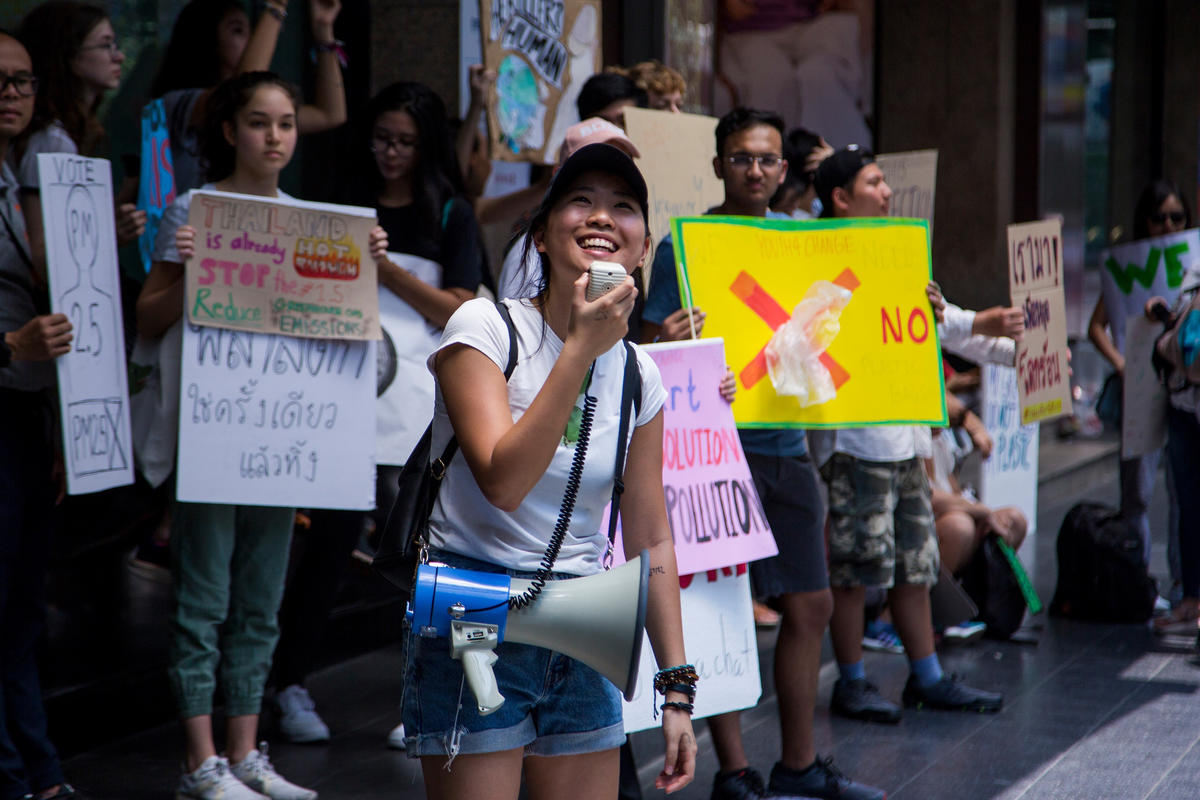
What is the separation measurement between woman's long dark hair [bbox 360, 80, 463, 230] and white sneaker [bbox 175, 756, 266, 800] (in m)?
1.73

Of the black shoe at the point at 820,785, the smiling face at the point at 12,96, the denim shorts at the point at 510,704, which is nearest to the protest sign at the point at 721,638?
the black shoe at the point at 820,785

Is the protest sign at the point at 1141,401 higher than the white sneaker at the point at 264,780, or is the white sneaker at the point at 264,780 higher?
the protest sign at the point at 1141,401

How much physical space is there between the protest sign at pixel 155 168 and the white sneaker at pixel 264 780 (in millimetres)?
1479

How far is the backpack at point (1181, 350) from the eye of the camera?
19.5ft

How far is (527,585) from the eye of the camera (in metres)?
2.23

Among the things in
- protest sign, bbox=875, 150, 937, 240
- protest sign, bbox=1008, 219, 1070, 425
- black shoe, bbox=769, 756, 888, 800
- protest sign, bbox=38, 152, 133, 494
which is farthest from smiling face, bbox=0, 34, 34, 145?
protest sign, bbox=875, 150, 937, 240

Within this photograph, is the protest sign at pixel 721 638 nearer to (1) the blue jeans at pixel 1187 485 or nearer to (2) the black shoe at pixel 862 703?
(2) the black shoe at pixel 862 703

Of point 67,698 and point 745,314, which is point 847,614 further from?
point 67,698

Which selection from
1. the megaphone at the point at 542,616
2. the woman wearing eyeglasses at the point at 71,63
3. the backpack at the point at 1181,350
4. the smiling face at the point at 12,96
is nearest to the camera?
the megaphone at the point at 542,616

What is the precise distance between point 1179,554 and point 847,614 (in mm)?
2291

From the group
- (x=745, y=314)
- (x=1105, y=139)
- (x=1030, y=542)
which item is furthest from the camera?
(x=1105, y=139)

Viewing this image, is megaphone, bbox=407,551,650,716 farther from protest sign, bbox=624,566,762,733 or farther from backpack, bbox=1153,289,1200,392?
backpack, bbox=1153,289,1200,392

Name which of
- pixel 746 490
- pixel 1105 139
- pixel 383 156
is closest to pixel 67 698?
pixel 383 156

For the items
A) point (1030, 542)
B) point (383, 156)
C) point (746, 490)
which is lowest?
point (1030, 542)
